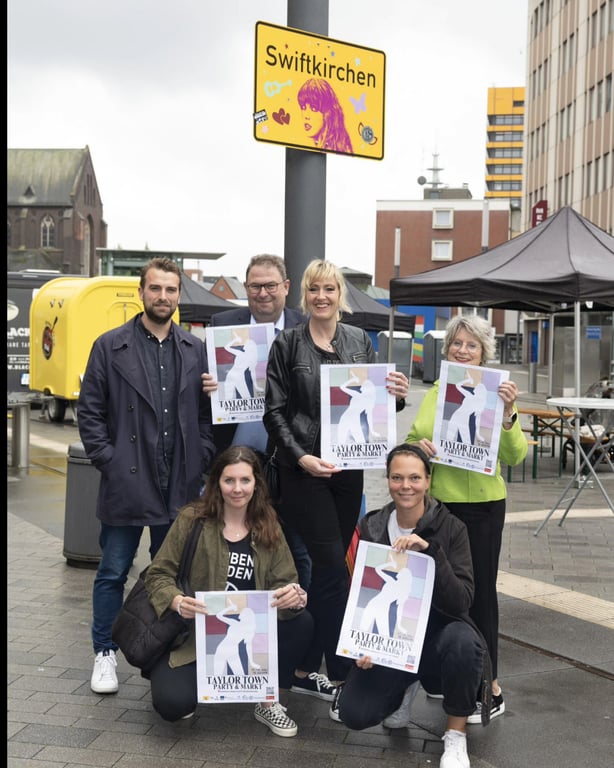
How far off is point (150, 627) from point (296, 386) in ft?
3.90

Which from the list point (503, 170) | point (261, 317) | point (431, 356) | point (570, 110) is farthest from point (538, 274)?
point (503, 170)

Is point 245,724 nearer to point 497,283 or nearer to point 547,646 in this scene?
point 547,646

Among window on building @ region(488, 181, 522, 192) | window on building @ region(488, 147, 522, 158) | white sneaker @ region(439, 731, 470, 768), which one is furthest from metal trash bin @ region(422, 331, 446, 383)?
window on building @ region(488, 147, 522, 158)

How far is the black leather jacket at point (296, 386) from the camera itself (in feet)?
14.1

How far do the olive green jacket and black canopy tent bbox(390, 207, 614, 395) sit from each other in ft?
23.8

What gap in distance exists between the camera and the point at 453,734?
151 inches

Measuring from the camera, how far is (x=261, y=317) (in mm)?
4832

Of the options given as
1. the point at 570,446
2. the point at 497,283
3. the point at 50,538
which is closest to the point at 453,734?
the point at 50,538

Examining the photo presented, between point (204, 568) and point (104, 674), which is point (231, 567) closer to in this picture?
point (204, 568)

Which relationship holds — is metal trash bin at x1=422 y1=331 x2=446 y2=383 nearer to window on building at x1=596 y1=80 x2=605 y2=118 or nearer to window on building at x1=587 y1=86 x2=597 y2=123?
window on building at x1=587 y1=86 x2=597 y2=123

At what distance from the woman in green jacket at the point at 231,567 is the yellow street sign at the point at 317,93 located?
1.75m

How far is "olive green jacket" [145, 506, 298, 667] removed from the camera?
13.8ft

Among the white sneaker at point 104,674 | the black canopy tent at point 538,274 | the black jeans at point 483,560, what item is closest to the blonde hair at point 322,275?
the black jeans at point 483,560

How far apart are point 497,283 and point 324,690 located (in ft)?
24.0
